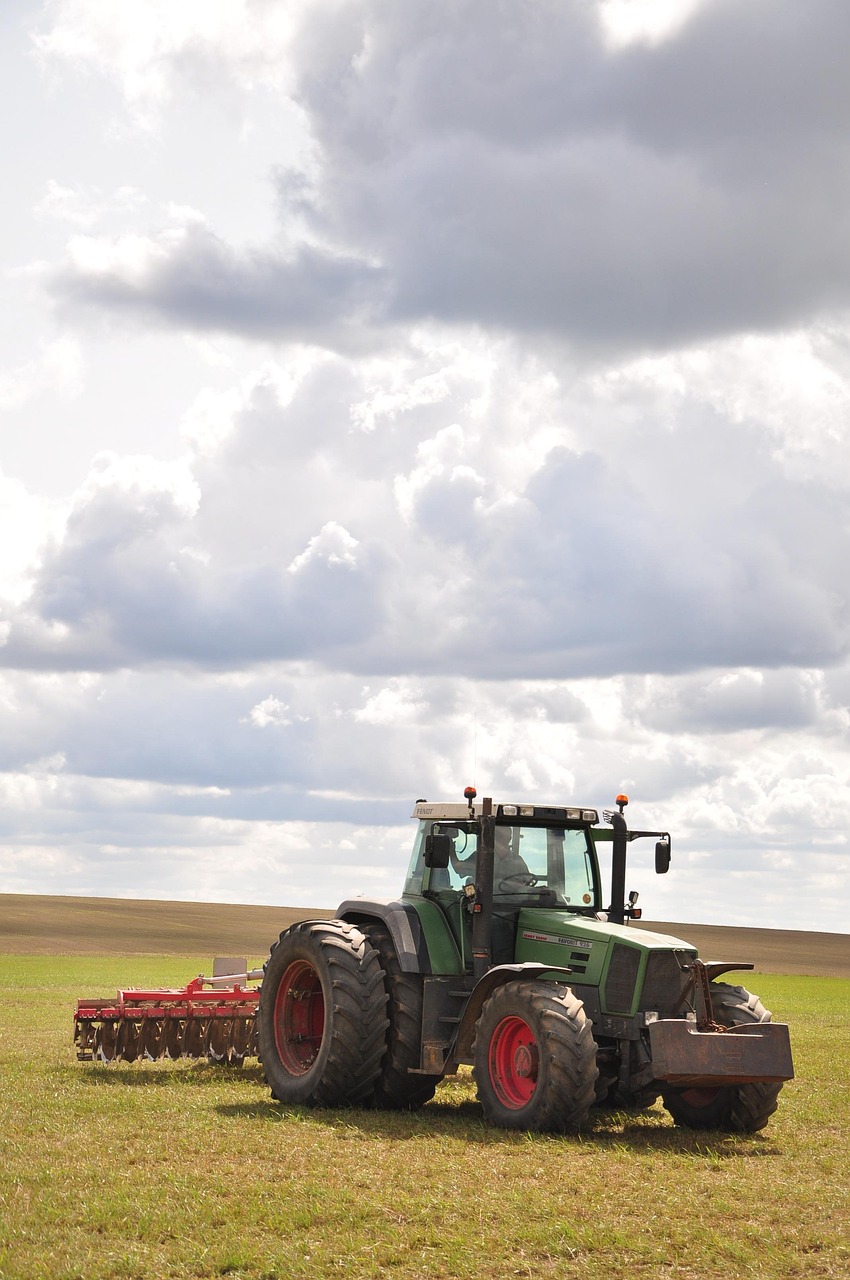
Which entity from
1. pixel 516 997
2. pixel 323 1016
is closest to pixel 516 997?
pixel 516 997

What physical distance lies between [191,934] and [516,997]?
3142 inches

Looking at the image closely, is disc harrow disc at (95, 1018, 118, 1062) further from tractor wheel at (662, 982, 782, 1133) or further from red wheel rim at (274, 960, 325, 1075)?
→ tractor wheel at (662, 982, 782, 1133)

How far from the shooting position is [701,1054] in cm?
1323

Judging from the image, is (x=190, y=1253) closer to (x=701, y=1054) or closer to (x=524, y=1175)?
(x=524, y=1175)

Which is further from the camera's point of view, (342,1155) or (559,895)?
(559,895)

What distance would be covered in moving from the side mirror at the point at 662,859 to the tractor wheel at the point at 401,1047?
3.00 meters

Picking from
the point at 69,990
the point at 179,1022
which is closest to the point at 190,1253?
the point at 179,1022

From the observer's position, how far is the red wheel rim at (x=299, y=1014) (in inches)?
637

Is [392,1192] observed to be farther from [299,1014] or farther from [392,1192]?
[299,1014]

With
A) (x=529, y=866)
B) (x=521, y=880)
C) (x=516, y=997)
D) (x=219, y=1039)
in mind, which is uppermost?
(x=529, y=866)

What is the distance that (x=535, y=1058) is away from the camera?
13359 millimetres

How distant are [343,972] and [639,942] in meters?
3.00

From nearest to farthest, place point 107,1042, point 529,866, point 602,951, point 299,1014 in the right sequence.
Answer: point 602,951 < point 529,866 < point 299,1014 < point 107,1042

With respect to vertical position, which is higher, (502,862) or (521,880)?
(502,862)
